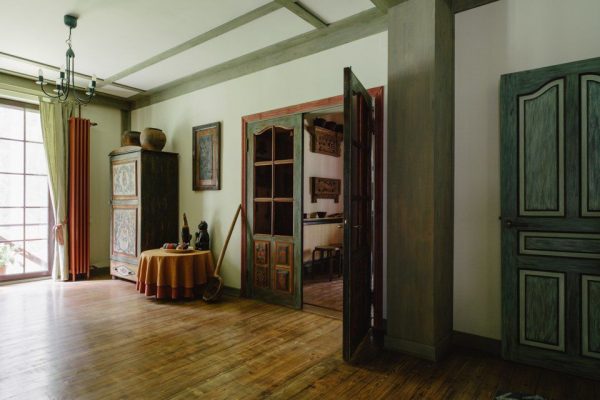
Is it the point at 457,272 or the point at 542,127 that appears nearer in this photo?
the point at 542,127

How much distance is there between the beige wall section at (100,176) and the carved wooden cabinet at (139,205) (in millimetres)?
647

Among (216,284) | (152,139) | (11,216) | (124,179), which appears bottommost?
(216,284)

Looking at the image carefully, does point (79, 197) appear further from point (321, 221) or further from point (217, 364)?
point (217, 364)

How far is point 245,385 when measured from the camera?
2279mm

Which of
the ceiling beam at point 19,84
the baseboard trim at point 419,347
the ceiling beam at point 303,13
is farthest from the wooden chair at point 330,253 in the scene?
the ceiling beam at point 19,84

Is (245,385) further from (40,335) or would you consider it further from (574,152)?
(574,152)

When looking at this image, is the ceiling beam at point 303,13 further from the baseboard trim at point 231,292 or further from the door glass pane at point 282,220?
the baseboard trim at point 231,292

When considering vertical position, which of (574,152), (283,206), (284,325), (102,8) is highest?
(102,8)

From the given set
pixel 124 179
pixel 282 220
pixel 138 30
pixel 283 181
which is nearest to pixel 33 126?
pixel 124 179

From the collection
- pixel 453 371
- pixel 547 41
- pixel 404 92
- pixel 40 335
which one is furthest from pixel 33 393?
pixel 547 41

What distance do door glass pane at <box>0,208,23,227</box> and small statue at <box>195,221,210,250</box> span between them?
2784 millimetres

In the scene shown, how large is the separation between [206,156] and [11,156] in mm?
2872

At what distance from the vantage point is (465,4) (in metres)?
2.91

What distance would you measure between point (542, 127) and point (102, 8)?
3835 millimetres
